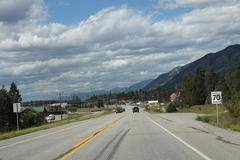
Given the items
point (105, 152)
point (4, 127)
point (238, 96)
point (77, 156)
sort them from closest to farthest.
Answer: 1. point (77, 156)
2. point (105, 152)
3. point (238, 96)
4. point (4, 127)

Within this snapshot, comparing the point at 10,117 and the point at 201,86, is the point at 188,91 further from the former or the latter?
the point at 10,117

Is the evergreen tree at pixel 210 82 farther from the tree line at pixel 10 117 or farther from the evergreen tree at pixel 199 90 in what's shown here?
the tree line at pixel 10 117

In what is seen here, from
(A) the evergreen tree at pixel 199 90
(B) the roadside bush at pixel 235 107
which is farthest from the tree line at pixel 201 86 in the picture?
(B) the roadside bush at pixel 235 107

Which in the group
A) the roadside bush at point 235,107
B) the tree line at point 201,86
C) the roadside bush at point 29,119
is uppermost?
the tree line at point 201,86

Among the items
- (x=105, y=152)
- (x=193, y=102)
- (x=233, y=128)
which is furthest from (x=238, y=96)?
(x=193, y=102)

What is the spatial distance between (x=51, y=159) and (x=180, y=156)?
403 centimetres

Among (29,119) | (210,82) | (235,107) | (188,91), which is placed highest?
(210,82)

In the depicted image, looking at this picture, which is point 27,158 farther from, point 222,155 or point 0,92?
point 0,92

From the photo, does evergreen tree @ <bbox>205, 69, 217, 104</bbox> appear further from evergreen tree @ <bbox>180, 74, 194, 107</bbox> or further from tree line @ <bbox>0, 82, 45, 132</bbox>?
tree line @ <bbox>0, 82, 45, 132</bbox>

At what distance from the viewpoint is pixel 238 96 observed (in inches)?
1419

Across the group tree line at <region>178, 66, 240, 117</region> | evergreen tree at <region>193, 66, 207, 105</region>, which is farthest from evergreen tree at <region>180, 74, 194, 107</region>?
evergreen tree at <region>193, 66, 207, 105</region>

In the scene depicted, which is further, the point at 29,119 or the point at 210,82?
the point at 210,82

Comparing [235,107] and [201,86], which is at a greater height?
[201,86]

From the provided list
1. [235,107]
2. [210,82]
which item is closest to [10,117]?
[235,107]
